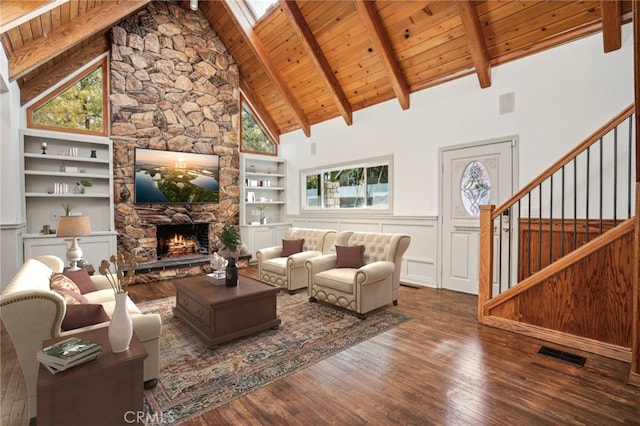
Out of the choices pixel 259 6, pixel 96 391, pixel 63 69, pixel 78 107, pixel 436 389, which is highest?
pixel 259 6

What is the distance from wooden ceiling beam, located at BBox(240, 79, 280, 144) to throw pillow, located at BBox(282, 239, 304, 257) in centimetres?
390

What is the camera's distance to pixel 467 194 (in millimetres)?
4863

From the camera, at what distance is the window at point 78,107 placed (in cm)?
534

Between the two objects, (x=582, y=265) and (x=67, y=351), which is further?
(x=582, y=265)

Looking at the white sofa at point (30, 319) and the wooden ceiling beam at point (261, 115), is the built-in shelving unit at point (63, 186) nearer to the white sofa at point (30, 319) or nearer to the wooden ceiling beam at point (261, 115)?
the wooden ceiling beam at point (261, 115)

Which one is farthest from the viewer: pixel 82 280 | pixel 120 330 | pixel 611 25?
pixel 611 25

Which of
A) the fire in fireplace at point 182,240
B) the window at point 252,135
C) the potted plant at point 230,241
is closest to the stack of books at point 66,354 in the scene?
the potted plant at point 230,241

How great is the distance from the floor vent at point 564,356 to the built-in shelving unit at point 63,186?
20.8ft

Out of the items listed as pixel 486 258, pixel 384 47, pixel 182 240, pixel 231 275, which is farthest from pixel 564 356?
pixel 182 240

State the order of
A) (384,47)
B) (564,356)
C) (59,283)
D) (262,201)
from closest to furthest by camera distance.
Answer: (59,283) < (564,356) < (384,47) < (262,201)

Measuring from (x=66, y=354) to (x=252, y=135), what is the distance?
6.92 meters

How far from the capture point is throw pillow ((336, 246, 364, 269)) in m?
4.34

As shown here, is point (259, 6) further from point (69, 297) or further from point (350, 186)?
point (69, 297)

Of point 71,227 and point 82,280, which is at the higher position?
point 71,227
